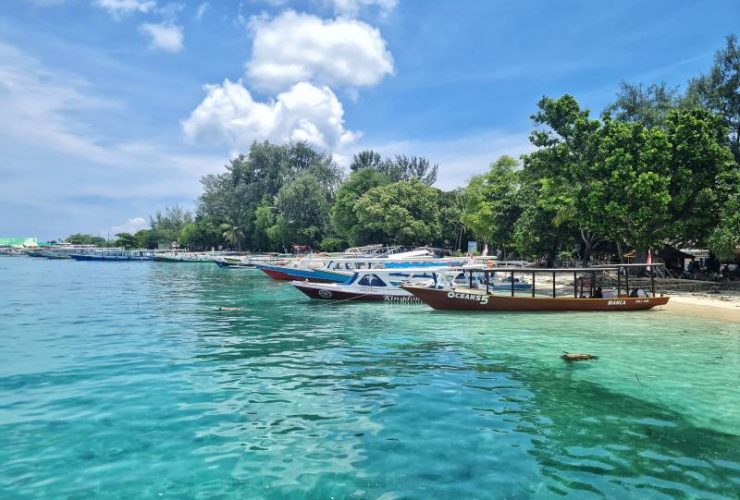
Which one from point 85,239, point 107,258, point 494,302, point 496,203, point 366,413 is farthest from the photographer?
point 85,239

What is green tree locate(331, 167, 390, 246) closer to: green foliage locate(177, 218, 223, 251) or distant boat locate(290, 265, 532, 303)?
green foliage locate(177, 218, 223, 251)

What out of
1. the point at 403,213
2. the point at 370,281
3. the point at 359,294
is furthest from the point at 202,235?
the point at 359,294

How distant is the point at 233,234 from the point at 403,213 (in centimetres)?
5075

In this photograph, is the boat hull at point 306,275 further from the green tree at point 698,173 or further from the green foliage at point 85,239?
the green foliage at point 85,239

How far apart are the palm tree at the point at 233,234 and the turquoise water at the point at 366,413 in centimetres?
8899

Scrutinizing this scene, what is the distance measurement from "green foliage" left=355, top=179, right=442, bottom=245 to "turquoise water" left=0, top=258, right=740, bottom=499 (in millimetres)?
50739

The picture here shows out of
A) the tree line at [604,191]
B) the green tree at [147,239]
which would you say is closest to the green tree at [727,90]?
the tree line at [604,191]

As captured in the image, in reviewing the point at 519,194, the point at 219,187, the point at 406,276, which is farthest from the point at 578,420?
the point at 219,187

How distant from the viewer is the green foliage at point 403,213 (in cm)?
7144

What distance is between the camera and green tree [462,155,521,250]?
51594 mm

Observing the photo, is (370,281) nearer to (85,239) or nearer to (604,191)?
(604,191)

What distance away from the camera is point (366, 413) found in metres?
10.4

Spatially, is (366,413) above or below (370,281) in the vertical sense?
below

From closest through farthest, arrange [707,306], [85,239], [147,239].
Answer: [707,306], [147,239], [85,239]
